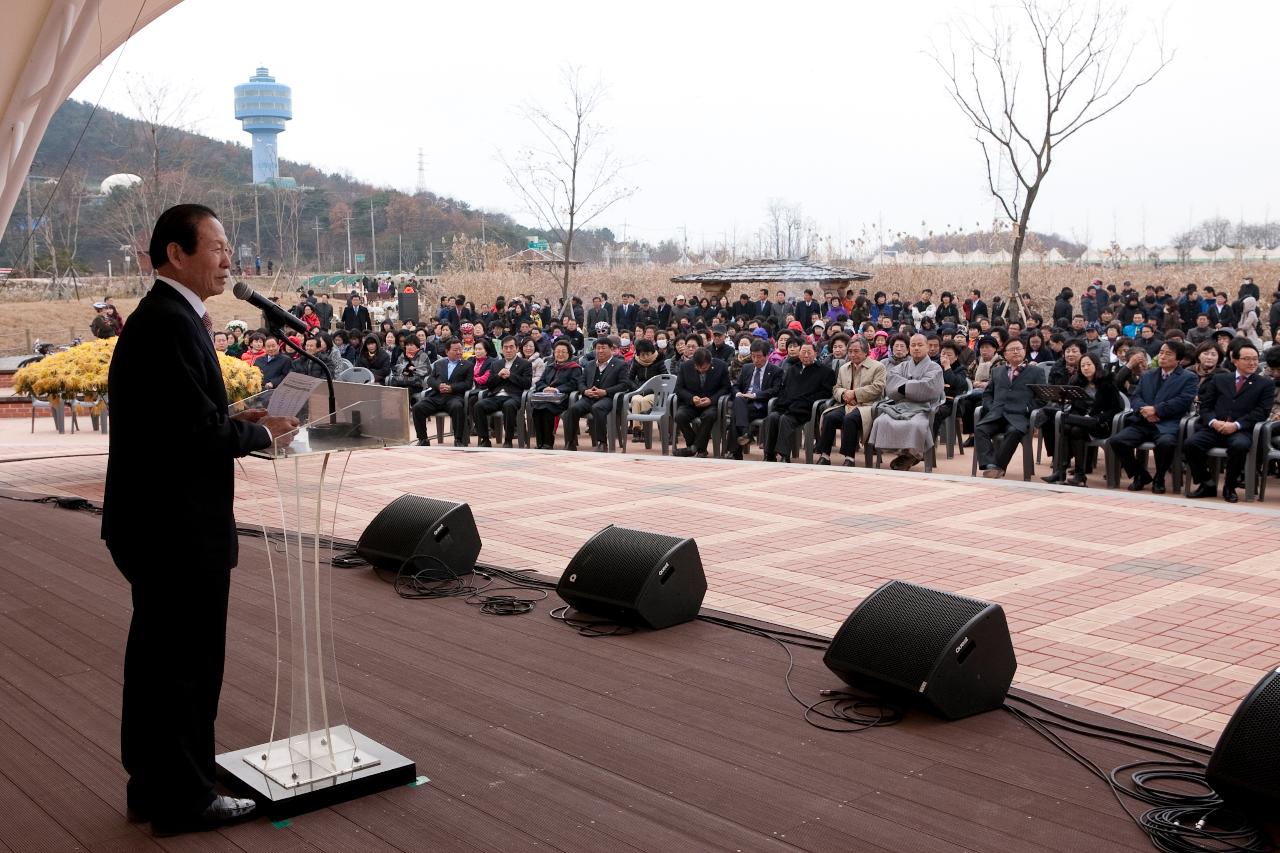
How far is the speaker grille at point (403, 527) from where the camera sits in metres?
6.92

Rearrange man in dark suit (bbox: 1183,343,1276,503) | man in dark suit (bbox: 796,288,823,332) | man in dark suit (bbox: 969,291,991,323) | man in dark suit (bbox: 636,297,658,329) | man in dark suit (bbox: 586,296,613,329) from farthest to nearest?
1. man in dark suit (bbox: 586,296,613,329)
2. man in dark suit (bbox: 636,297,658,329)
3. man in dark suit (bbox: 969,291,991,323)
4. man in dark suit (bbox: 796,288,823,332)
5. man in dark suit (bbox: 1183,343,1276,503)

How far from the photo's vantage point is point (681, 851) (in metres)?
3.41

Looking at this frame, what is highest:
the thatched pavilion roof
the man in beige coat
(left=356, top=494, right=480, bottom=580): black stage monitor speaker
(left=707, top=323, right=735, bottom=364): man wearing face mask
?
the thatched pavilion roof

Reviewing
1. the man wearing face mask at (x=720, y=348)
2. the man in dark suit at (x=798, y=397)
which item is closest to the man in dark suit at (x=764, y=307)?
the man wearing face mask at (x=720, y=348)

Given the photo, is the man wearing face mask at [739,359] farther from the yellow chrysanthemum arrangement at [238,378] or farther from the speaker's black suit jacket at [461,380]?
the yellow chrysanthemum arrangement at [238,378]

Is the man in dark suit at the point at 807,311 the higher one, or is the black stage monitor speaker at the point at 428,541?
the man in dark suit at the point at 807,311

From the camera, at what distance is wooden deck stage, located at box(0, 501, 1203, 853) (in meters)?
3.54

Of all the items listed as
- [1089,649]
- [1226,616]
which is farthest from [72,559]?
[1226,616]

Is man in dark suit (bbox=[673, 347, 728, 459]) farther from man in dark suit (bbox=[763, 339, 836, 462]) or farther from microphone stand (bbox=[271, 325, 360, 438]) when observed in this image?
microphone stand (bbox=[271, 325, 360, 438])

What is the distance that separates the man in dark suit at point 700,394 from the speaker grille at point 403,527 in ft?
19.6

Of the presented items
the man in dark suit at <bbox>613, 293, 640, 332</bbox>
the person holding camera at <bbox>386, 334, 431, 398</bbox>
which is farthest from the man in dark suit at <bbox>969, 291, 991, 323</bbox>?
the person holding camera at <bbox>386, 334, 431, 398</bbox>

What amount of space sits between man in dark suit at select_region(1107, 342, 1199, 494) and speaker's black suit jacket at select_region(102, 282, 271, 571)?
8.59 metres

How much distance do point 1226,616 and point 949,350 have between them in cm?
701

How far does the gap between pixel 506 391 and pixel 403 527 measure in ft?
24.6
